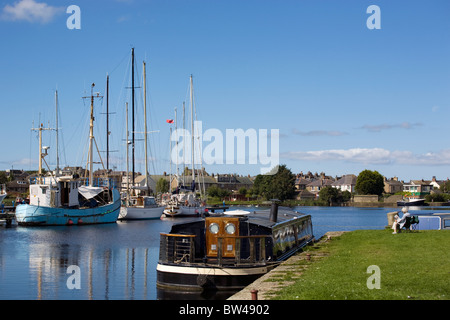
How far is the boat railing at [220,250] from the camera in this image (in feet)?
75.0

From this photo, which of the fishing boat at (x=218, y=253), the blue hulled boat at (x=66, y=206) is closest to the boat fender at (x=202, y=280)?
the fishing boat at (x=218, y=253)

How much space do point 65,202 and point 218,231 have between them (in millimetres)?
52505

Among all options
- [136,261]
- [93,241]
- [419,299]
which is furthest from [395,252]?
[93,241]

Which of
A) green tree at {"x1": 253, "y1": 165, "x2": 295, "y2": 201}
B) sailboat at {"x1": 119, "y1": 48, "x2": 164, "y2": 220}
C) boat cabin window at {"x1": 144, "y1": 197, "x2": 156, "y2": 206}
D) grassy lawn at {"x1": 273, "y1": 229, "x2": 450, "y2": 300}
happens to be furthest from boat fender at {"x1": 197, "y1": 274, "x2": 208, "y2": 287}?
green tree at {"x1": 253, "y1": 165, "x2": 295, "y2": 201}

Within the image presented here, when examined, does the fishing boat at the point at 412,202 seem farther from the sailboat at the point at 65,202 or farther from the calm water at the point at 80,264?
the calm water at the point at 80,264

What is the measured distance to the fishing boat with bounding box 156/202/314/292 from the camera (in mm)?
22125

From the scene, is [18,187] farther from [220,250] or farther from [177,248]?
[220,250]

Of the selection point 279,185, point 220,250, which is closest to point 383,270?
point 220,250

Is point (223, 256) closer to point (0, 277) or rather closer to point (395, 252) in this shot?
point (395, 252)

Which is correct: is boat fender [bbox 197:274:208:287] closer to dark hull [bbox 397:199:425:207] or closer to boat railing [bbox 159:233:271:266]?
boat railing [bbox 159:233:271:266]

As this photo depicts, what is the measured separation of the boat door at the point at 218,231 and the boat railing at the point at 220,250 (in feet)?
0.37

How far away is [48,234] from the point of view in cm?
Answer: 5747

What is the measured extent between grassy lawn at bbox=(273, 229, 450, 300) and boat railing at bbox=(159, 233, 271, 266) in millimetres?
2131
